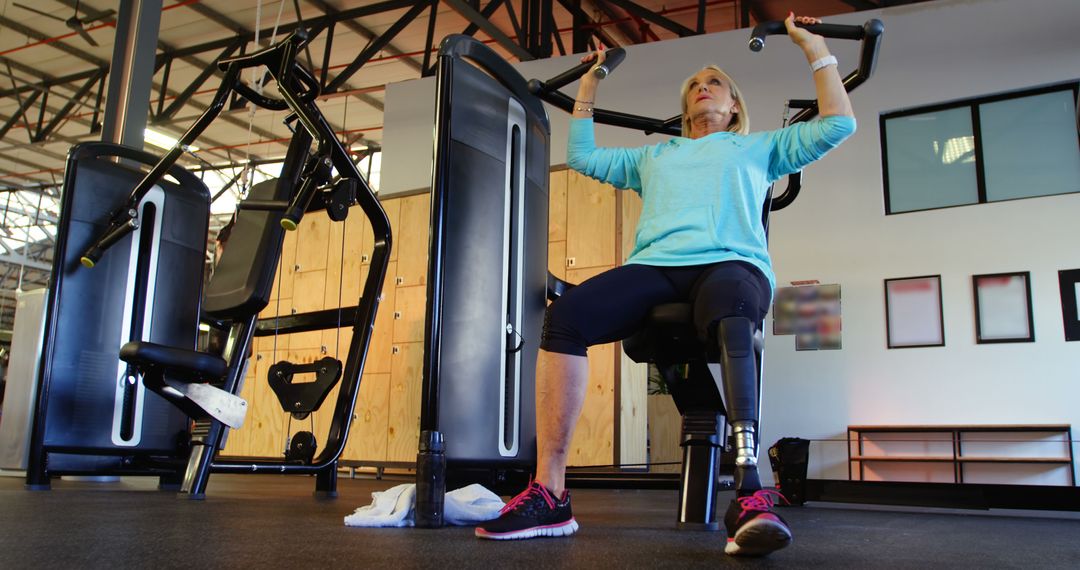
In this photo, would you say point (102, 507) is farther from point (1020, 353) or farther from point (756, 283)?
point (1020, 353)

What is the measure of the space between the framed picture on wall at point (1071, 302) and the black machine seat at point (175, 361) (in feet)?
17.8

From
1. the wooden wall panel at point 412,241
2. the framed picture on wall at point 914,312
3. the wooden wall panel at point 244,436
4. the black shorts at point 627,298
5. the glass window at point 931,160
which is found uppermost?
the glass window at point 931,160

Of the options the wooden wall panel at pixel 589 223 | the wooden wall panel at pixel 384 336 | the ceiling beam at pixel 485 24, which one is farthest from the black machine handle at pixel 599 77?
the ceiling beam at pixel 485 24

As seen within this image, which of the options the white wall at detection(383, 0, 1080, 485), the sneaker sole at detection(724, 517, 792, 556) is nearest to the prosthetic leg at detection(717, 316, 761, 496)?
the sneaker sole at detection(724, 517, 792, 556)

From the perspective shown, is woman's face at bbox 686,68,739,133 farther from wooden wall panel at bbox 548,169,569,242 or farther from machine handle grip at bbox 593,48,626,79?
wooden wall panel at bbox 548,169,569,242

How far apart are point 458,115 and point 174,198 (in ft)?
5.79

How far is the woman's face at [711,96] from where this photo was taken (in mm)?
1820

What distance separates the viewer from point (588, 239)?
15.8ft

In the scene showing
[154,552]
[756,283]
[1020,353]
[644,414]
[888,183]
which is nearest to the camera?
[154,552]

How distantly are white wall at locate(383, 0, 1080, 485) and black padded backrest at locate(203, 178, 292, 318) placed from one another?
12.6 ft

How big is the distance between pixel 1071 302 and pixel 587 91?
4.95 meters

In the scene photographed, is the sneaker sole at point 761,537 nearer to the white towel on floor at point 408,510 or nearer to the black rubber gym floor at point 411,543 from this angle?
the black rubber gym floor at point 411,543

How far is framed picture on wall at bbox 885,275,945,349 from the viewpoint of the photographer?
18.4 ft

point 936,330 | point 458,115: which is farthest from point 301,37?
point 936,330
